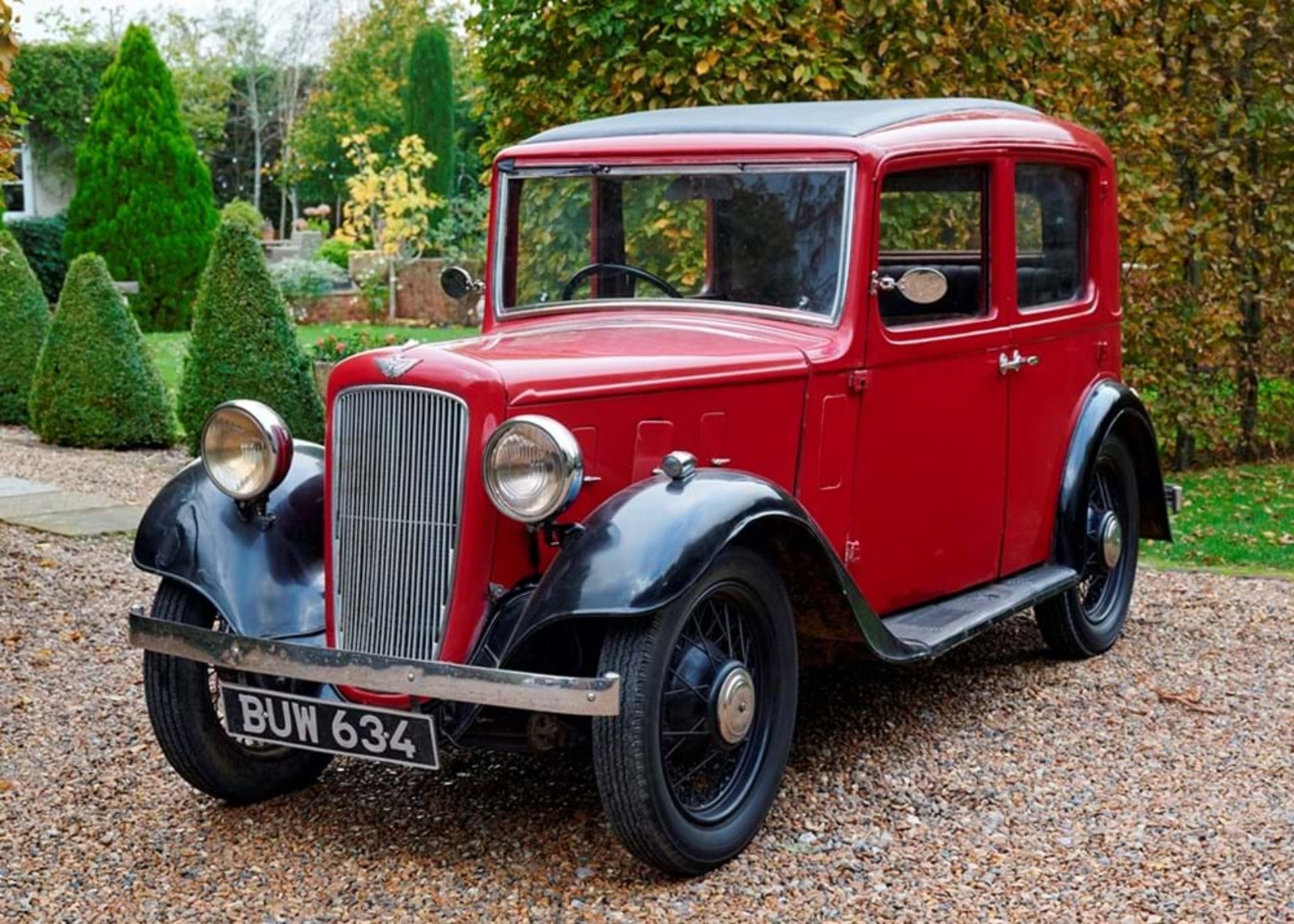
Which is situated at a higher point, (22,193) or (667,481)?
(22,193)

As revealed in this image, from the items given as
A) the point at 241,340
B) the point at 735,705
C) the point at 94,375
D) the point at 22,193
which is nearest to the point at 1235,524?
the point at 241,340

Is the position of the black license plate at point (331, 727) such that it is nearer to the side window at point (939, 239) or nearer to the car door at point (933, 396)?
the car door at point (933, 396)

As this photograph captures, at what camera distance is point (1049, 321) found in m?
5.27

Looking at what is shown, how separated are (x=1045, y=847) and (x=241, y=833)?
1.95 meters

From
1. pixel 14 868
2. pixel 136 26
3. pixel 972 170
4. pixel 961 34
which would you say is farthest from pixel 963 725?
pixel 136 26

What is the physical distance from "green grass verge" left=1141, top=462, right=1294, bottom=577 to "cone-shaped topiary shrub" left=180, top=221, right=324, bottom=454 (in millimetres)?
4719

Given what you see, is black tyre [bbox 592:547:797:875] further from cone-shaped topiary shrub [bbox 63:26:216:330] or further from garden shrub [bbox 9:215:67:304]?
garden shrub [bbox 9:215:67:304]

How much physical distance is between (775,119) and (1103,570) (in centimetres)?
213

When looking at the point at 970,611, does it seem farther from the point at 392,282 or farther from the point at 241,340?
the point at 392,282

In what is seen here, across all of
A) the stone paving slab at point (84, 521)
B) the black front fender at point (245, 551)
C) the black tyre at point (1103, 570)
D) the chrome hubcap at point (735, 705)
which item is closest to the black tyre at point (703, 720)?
the chrome hubcap at point (735, 705)

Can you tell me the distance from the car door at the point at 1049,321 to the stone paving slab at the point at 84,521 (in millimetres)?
4082

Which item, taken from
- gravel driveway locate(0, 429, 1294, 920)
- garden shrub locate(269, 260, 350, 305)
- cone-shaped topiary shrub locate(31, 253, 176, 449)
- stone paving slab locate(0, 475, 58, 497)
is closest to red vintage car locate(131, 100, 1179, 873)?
gravel driveway locate(0, 429, 1294, 920)

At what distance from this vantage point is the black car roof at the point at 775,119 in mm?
4555

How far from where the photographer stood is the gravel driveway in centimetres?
361
